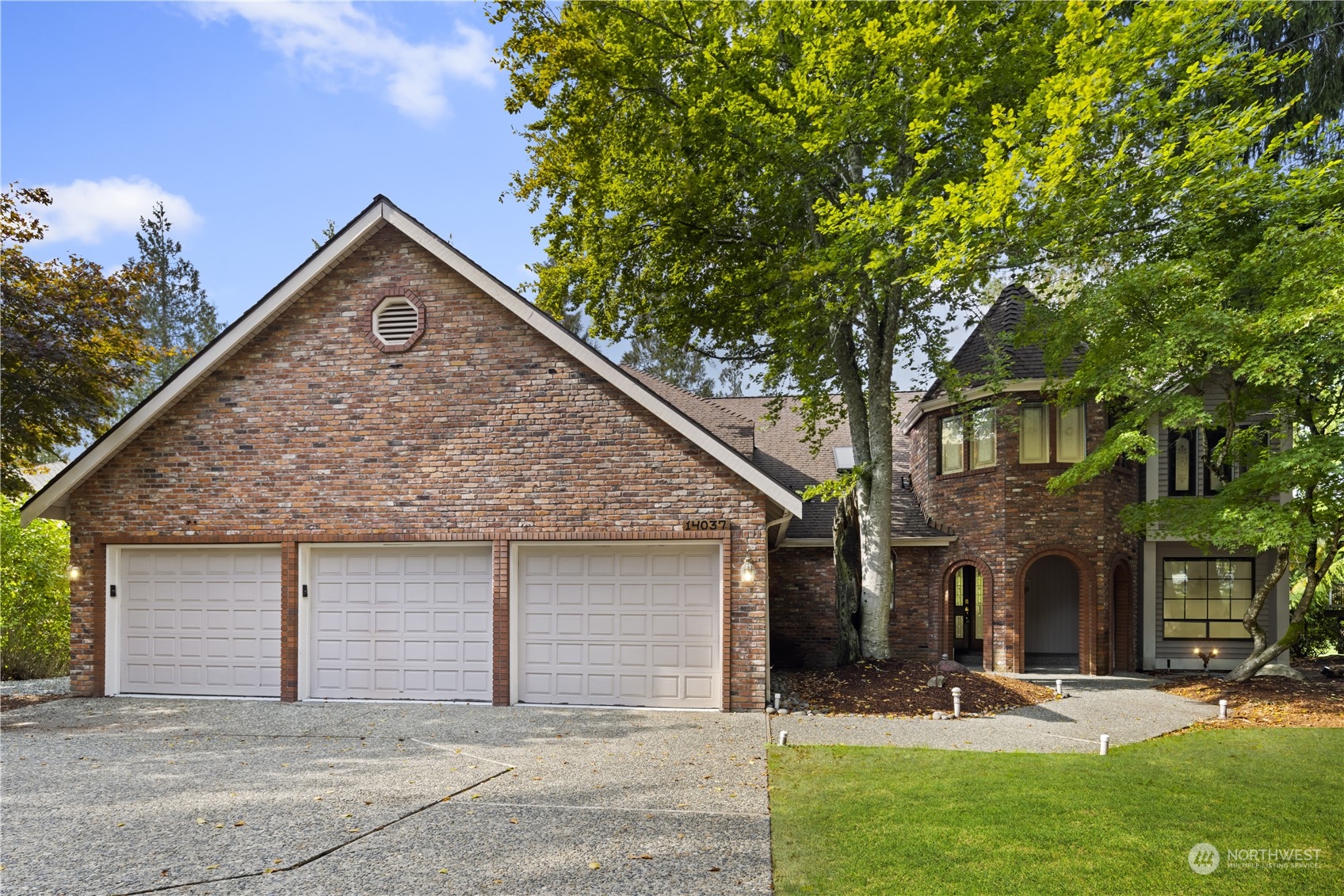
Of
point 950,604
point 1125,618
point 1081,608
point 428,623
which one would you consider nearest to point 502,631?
point 428,623

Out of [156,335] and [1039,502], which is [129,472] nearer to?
[1039,502]

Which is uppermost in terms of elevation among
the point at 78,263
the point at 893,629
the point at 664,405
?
the point at 78,263

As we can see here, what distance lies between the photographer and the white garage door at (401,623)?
39.0 feet

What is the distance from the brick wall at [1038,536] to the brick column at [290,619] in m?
12.6

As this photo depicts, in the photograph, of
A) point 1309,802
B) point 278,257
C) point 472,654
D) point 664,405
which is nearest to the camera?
point 1309,802

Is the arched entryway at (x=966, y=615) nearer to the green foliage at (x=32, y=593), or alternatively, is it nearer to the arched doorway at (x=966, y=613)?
the arched doorway at (x=966, y=613)

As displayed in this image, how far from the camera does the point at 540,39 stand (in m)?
13.6

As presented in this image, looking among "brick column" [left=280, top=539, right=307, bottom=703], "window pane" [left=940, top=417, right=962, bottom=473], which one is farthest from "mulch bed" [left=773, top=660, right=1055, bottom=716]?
"brick column" [left=280, top=539, right=307, bottom=703]

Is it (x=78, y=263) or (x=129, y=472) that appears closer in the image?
(x=129, y=472)

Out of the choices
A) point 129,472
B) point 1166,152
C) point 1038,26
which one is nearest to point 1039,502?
point 1166,152

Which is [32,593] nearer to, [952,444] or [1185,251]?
[952,444]

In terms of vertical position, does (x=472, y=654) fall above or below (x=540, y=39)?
below

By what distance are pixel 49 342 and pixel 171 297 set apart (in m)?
35.2

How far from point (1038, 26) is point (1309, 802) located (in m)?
11.6
